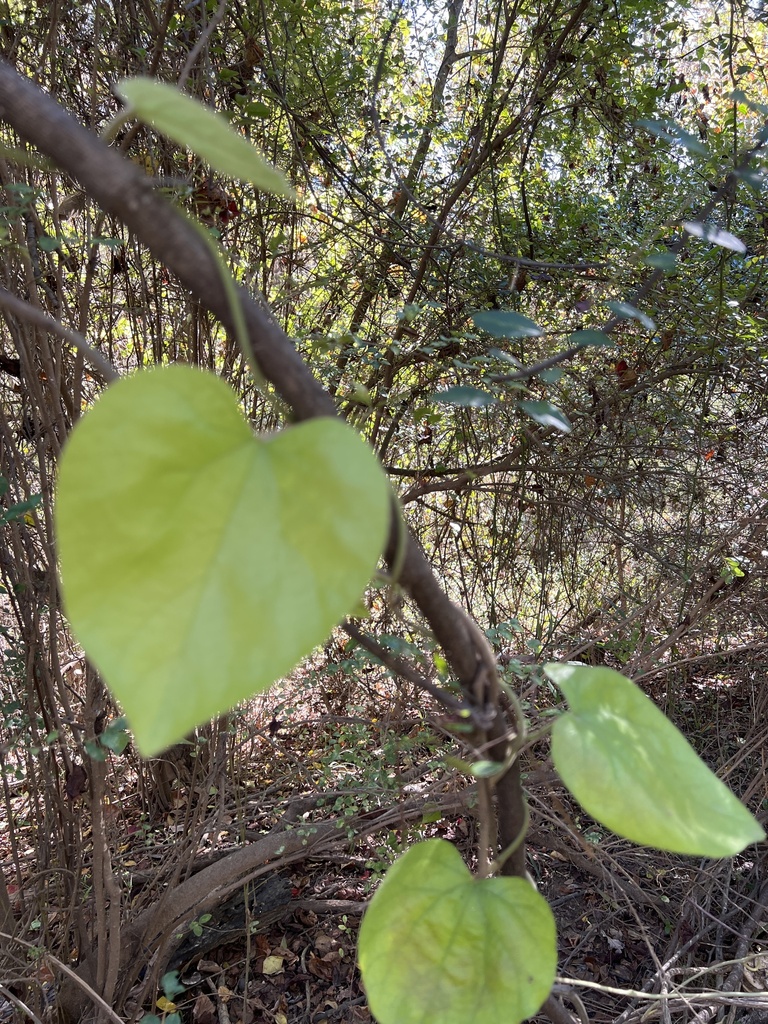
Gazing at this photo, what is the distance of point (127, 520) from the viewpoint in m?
0.24

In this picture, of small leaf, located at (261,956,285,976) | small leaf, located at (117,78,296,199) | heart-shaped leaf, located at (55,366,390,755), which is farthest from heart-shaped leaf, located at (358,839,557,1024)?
small leaf, located at (261,956,285,976)

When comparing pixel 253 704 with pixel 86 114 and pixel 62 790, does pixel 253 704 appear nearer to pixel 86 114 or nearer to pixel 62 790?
pixel 62 790

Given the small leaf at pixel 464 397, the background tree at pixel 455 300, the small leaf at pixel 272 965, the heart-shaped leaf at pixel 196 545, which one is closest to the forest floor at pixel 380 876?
the small leaf at pixel 272 965

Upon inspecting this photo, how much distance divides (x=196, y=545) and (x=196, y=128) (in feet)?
0.50

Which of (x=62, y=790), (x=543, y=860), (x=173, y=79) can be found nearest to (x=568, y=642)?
(x=543, y=860)

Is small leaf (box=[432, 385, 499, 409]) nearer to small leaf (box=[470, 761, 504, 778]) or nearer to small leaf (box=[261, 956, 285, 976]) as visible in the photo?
small leaf (box=[470, 761, 504, 778])

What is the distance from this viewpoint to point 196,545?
0.77ft

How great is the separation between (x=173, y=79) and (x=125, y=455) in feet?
5.44

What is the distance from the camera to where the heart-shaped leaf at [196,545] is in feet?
0.70

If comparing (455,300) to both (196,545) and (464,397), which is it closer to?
(464,397)

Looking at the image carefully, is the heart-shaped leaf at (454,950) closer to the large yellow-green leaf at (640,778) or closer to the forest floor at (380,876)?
the large yellow-green leaf at (640,778)

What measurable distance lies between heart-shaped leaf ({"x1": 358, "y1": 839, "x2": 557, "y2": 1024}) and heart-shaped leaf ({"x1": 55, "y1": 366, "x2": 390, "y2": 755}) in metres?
0.23

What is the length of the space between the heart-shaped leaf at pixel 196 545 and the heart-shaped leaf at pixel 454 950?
0.23 m

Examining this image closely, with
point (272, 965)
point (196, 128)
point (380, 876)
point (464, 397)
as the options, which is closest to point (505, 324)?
point (464, 397)
